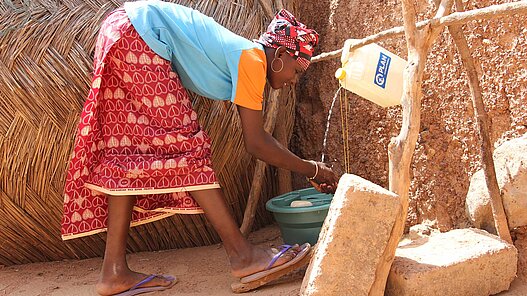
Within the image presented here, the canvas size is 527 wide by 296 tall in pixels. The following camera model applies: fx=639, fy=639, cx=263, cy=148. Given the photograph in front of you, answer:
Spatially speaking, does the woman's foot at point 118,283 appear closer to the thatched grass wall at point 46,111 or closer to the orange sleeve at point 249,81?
the thatched grass wall at point 46,111

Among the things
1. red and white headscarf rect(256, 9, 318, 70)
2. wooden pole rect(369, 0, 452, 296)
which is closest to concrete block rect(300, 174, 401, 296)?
wooden pole rect(369, 0, 452, 296)

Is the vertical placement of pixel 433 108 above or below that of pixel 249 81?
below

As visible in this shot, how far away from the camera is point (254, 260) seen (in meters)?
2.57

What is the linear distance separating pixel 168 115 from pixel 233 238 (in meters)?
0.56

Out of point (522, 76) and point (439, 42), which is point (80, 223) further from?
point (522, 76)

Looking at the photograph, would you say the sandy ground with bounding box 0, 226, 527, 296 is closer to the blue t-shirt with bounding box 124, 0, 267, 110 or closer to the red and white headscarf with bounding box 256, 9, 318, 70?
the blue t-shirt with bounding box 124, 0, 267, 110

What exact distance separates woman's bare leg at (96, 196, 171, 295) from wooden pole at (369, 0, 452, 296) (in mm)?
1054

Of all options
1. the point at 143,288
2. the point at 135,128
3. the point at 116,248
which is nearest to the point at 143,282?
the point at 143,288

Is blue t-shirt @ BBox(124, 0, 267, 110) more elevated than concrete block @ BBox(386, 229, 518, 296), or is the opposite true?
blue t-shirt @ BBox(124, 0, 267, 110)

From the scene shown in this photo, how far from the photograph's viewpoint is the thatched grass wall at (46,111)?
284 cm

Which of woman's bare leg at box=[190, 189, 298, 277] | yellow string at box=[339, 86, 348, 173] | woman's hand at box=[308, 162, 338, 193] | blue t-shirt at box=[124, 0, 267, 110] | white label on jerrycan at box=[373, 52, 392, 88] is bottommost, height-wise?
woman's bare leg at box=[190, 189, 298, 277]

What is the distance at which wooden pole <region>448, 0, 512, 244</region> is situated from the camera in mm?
2336

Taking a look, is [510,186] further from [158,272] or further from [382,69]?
[158,272]

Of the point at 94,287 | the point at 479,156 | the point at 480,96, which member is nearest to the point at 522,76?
the point at 480,96
